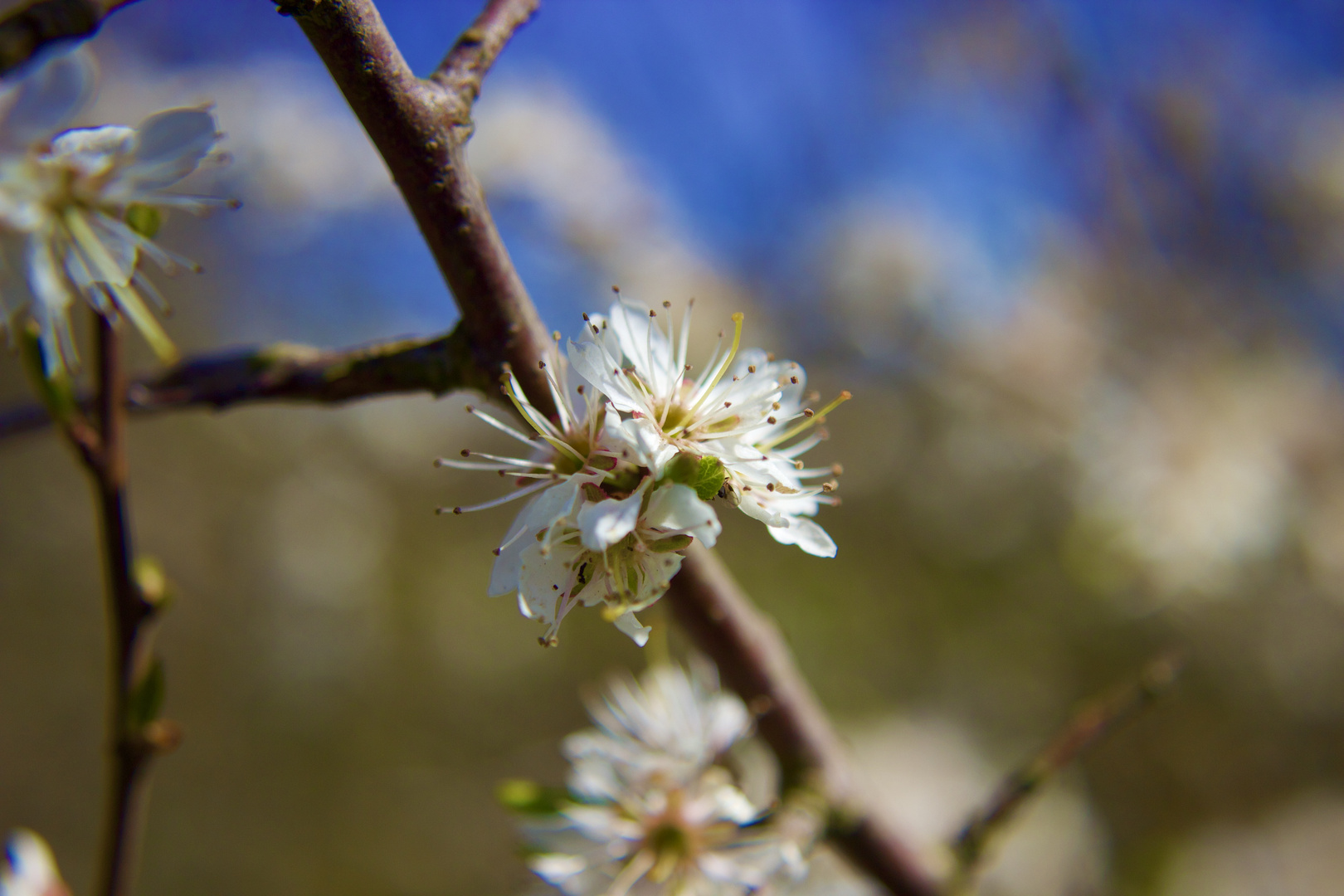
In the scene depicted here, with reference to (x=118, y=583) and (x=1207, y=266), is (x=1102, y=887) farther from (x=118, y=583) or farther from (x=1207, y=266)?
(x=118, y=583)

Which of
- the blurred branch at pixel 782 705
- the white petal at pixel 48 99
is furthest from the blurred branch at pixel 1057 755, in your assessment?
the white petal at pixel 48 99

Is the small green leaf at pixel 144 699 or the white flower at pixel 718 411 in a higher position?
the white flower at pixel 718 411

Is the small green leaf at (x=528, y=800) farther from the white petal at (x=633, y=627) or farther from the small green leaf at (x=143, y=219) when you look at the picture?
the small green leaf at (x=143, y=219)

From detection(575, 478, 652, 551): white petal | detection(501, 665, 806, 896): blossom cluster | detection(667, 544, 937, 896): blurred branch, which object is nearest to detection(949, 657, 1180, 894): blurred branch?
detection(667, 544, 937, 896): blurred branch

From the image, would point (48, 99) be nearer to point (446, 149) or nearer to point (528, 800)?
point (446, 149)

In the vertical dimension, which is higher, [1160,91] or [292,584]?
[1160,91]

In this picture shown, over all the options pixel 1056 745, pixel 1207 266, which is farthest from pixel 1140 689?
pixel 1207 266

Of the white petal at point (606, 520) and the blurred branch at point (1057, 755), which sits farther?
the blurred branch at point (1057, 755)
